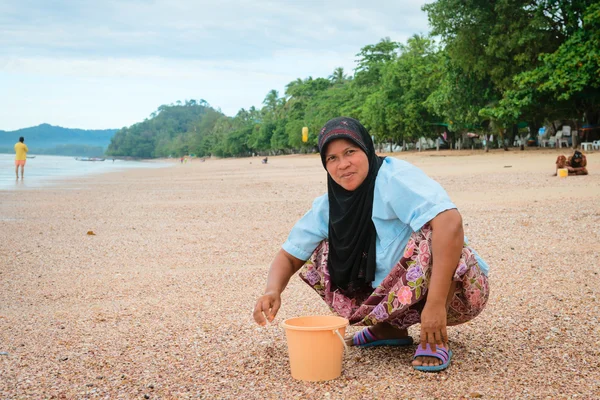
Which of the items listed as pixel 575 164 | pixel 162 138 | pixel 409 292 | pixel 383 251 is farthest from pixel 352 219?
pixel 162 138

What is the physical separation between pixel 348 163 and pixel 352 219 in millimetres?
256

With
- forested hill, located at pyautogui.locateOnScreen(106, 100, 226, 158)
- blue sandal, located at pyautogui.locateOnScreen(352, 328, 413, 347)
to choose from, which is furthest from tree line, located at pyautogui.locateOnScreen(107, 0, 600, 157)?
forested hill, located at pyautogui.locateOnScreen(106, 100, 226, 158)

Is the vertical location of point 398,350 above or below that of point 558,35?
below

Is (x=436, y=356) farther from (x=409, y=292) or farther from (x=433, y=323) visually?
(x=409, y=292)

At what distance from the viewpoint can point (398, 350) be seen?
312 cm

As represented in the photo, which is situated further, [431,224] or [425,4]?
[425,4]

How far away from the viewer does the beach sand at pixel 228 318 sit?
2633 millimetres

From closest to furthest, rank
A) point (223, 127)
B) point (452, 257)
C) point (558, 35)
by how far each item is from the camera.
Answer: point (452, 257) → point (558, 35) → point (223, 127)

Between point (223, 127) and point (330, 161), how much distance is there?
128948 mm

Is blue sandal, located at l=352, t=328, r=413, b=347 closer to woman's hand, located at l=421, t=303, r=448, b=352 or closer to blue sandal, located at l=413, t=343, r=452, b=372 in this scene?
blue sandal, located at l=413, t=343, r=452, b=372

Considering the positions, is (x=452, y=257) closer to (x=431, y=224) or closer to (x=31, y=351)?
(x=431, y=224)

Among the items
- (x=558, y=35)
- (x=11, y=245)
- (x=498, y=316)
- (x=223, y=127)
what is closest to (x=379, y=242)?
(x=498, y=316)

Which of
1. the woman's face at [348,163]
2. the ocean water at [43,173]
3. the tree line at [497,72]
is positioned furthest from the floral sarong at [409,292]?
the tree line at [497,72]

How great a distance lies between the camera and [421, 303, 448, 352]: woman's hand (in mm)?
2578
